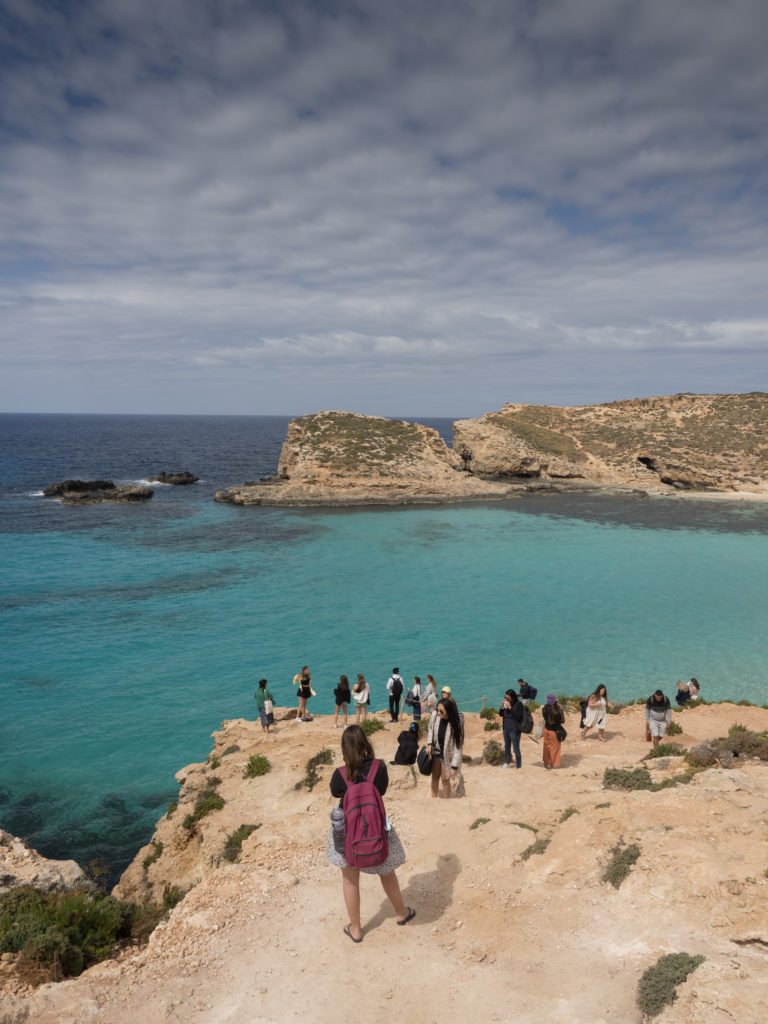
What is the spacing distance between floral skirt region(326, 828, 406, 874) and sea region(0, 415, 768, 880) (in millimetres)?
9972

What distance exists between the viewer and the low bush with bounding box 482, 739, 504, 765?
13359 millimetres

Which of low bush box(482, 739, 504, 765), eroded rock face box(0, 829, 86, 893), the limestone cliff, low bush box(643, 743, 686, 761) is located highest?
the limestone cliff

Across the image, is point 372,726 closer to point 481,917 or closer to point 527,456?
point 481,917

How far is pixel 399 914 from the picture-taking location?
7.03 m

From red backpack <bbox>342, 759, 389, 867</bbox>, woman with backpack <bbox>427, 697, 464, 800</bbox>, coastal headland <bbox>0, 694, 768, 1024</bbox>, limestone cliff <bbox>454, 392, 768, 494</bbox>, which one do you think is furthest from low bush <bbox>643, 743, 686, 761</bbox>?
limestone cliff <bbox>454, 392, 768, 494</bbox>

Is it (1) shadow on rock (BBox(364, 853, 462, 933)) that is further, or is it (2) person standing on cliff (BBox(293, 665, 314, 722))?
(2) person standing on cliff (BBox(293, 665, 314, 722))

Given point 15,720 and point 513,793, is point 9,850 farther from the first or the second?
point 15,720

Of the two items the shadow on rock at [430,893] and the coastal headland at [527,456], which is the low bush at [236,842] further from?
the coastal headland at [527,456]

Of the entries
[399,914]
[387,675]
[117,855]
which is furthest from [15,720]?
[399,914]

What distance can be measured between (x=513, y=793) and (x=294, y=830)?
4249 millimetres

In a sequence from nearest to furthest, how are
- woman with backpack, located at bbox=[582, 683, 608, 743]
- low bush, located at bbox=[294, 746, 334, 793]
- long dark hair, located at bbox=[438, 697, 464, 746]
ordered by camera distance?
long dark hair, located at bbox=[438, 697, 464, 746] < low bush, located at bbox=[294, 746, 334, 793] < woman with backpack, located at bbox=[582, 683, 608, 743]

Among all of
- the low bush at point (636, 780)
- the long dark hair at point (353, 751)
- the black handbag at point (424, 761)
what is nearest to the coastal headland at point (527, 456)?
the black handbag at point (424, 761)

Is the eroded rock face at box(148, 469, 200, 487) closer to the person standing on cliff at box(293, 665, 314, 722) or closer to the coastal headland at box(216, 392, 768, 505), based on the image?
the coastal headland at box(216, 392, 768, 505)

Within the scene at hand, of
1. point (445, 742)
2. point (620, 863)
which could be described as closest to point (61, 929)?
point (445, 742)
